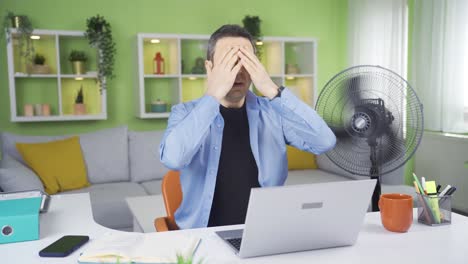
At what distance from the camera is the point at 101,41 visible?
407cm

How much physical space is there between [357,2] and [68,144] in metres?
3.21

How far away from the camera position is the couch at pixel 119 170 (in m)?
3.42

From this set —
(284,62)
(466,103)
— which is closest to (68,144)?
(284,62)

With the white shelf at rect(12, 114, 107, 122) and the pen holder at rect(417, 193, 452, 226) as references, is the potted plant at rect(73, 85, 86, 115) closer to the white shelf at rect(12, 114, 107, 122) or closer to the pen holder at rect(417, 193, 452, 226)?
the white shelf at rect(12, 114, 107, 122)

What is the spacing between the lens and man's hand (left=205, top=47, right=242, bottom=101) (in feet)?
5.30

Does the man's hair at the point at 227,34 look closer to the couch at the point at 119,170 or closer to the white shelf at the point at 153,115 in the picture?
the couch at the point at 119,170

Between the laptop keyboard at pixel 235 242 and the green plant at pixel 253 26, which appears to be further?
the green plant at pixel 253 26

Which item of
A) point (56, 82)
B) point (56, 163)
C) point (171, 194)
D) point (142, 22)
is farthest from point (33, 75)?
point (171, 194)

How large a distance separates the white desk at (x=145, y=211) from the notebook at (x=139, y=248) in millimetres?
901

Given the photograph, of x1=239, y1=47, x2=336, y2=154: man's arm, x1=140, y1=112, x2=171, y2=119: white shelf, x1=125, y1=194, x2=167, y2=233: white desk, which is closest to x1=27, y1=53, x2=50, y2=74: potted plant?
x1=140, y1=112, x2=171, y2=119: white shelf

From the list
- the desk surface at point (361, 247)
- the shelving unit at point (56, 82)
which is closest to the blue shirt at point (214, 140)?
the desk surface at point (361, 247)

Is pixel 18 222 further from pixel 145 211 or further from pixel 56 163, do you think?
pixel 56 163

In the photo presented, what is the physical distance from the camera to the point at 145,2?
14.8 feet

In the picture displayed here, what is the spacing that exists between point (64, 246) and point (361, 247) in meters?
0.81
